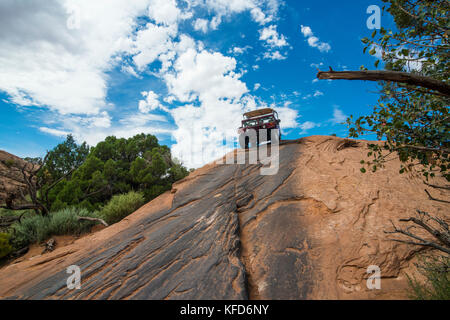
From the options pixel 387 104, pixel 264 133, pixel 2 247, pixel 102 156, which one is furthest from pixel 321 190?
pixel 102 156

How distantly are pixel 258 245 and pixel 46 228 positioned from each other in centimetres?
979

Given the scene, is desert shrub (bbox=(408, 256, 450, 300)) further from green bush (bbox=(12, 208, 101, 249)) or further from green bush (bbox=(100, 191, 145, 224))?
green bush (bbox=(12, 208, 101, 249))

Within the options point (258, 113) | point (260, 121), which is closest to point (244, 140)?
point (260, 121)

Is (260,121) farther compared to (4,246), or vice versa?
(260,121)

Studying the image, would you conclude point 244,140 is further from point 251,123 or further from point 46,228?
point 46,228

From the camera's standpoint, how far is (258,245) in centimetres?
439

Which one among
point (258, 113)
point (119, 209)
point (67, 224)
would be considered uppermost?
point (258, 113)

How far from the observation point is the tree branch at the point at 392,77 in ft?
6.84

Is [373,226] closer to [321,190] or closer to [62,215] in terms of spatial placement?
[321,190]

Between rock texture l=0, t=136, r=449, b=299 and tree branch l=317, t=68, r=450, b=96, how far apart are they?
3054mm

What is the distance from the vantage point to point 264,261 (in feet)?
12.9

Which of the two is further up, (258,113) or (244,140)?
(258,113)

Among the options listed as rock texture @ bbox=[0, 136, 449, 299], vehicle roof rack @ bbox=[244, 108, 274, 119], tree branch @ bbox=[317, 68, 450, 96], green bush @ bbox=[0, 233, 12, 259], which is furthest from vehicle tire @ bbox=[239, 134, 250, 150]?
Result: green bush @ bbox=[0, 233, 12, 259]
